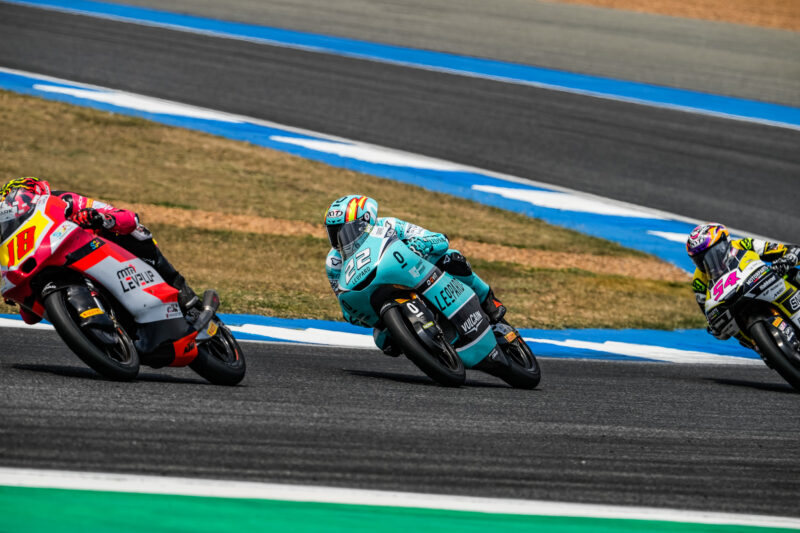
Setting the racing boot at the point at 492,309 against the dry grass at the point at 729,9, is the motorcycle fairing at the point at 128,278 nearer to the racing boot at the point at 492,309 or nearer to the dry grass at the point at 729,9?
the racing boot at the point at 492,309

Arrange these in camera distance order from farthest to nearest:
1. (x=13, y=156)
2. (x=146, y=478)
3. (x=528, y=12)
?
1. (x=528, y=12)
2. (x=13, y=156)
3. (x=146, y=478)

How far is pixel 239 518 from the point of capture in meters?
4.97

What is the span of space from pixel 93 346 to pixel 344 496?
2173 millimetres

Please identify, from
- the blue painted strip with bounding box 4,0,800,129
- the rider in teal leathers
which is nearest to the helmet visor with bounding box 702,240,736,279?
the rider in teal leathers

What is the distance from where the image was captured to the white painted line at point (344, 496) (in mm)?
5152

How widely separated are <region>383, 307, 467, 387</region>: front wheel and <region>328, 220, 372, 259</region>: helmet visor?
621 mm

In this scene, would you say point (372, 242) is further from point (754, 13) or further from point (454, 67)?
point (754, 13)

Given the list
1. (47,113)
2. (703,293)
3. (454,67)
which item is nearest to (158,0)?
(454,67)

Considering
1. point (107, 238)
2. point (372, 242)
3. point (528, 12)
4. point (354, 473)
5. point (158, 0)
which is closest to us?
point (354, 473)

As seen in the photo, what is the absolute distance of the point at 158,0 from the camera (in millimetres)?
30016

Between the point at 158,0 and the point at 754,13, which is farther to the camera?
the point at 754,13

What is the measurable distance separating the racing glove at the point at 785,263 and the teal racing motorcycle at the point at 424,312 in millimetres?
2407

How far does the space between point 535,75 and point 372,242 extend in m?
16.9

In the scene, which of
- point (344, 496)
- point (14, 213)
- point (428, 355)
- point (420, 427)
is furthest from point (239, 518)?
point (428, 355)
